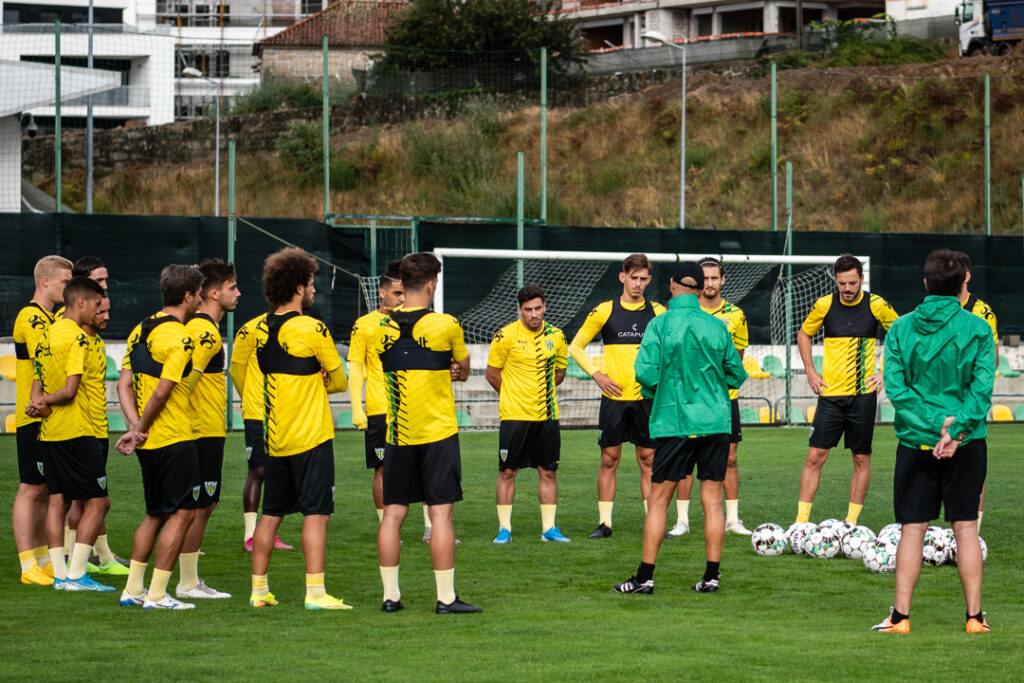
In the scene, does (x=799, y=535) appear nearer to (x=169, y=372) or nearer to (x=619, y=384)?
(x=619, y=384)

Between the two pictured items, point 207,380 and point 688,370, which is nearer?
point 207,380

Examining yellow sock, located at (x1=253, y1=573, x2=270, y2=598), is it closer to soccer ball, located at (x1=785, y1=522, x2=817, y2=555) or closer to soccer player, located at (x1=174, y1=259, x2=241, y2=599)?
soccer player, located at (x1=174, y1=259, x2=241, y2=599)

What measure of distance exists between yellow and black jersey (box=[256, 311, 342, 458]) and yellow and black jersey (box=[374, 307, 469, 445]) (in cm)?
35

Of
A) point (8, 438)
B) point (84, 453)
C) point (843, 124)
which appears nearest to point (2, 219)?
point (8, 438)

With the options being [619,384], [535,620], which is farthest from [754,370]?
[535,620]

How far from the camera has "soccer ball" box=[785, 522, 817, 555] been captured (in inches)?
356

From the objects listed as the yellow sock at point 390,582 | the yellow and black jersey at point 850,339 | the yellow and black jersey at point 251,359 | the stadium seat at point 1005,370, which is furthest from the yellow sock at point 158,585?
the stadium seat at point 1005,370

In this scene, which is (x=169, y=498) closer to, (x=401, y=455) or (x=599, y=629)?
(x=401, y=455)

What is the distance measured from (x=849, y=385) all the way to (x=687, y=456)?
2.72 meters

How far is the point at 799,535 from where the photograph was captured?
908 cm

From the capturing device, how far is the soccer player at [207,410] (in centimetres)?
730

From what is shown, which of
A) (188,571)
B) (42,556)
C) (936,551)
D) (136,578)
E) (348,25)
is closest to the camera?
(136,578)

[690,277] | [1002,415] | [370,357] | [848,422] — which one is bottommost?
[1002,415]

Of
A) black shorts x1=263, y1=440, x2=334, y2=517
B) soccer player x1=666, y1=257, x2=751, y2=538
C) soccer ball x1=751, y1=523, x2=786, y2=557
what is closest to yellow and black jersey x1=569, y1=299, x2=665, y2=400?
soccer player x1=666, y1=257, x2=751, y2=538
